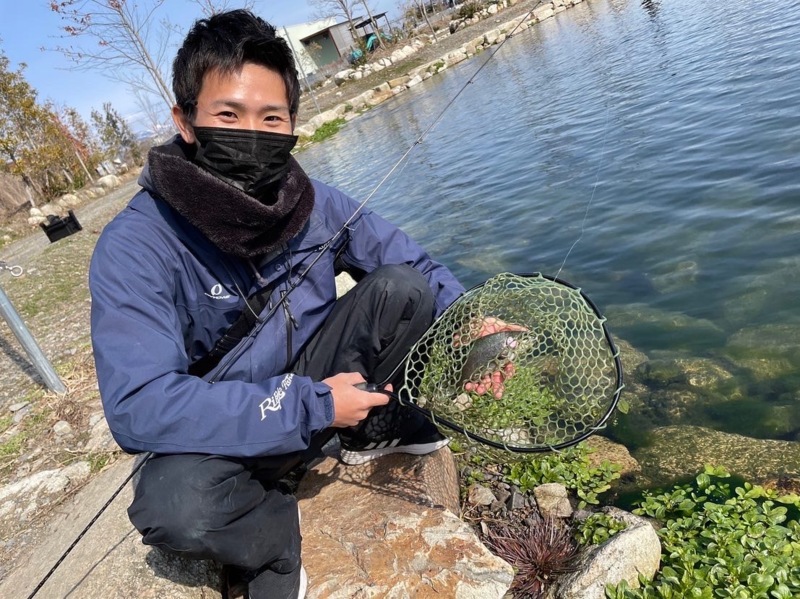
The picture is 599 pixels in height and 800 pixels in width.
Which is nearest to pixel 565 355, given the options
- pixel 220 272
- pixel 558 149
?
pixel 220 272

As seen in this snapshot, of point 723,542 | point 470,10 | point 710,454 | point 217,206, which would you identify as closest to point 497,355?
point 723,542

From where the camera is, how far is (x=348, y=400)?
2416mm

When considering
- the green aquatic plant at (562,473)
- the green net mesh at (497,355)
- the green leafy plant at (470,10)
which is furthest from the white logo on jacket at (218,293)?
the green leafy plant at (470,10)

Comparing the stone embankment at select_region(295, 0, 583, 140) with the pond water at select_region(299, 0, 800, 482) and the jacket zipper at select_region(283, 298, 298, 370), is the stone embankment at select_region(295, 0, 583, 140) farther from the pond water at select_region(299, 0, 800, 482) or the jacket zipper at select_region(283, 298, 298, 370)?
the jacket zipper at select_region(283, 298, 298, 370)

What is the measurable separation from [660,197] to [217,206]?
5.89 metres

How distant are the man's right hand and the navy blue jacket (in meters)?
0.05

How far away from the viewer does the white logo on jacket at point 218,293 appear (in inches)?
107

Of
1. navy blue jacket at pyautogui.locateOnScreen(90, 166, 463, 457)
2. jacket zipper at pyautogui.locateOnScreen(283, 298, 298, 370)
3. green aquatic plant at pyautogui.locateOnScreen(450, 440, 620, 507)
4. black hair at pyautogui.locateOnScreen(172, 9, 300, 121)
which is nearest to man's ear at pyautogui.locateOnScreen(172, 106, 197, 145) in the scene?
black hair at pyautogui.locateOnScreen(172, 9, 300, 121)

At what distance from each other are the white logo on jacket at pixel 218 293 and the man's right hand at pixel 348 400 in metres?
0.71

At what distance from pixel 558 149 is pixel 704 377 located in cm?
679

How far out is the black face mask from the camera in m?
2.64

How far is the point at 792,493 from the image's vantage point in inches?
116

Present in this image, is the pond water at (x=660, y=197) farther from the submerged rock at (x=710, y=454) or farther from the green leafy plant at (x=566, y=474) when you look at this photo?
the green leafy plant at (x=566, y=474)

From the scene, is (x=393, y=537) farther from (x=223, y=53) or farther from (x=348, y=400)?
(x=223, y=53)
